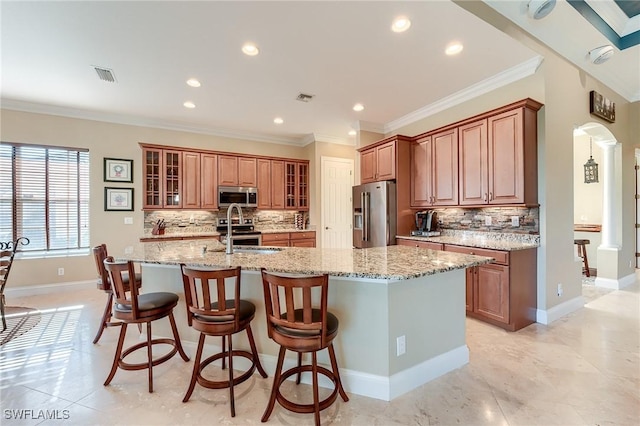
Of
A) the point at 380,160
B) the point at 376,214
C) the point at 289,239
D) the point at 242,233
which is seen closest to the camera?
the point at 376,214

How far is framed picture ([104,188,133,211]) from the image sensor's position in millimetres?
4652

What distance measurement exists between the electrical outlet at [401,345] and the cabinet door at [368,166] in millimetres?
3124

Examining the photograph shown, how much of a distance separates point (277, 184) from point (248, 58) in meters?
3.13

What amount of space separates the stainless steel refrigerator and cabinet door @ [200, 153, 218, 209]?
2.78 m

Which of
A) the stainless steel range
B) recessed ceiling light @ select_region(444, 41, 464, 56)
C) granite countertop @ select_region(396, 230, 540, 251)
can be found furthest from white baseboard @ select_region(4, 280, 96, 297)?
recessed ceiling light @ select_region(444, 41, 464, 56)

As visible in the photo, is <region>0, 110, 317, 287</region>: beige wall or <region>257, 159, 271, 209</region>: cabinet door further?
<region>257, 159, 271, 209</region>: cabinet door

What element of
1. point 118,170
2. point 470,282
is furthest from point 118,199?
point 470,282

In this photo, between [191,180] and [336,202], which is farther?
[336,202]

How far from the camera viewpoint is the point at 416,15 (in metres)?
2.31

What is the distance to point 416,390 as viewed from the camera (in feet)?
6.34

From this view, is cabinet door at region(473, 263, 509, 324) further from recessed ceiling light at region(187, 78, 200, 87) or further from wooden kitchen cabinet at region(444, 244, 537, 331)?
recessed ceiling light at region(187, 78, 200, 87)

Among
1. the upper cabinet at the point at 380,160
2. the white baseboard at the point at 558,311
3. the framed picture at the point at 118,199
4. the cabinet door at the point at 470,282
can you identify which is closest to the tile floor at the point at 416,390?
the white baseboard at the point at 558,311

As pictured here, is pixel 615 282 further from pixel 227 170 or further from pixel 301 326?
pixel 227 170

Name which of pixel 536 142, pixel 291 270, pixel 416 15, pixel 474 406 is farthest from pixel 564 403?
pixel 416 15
